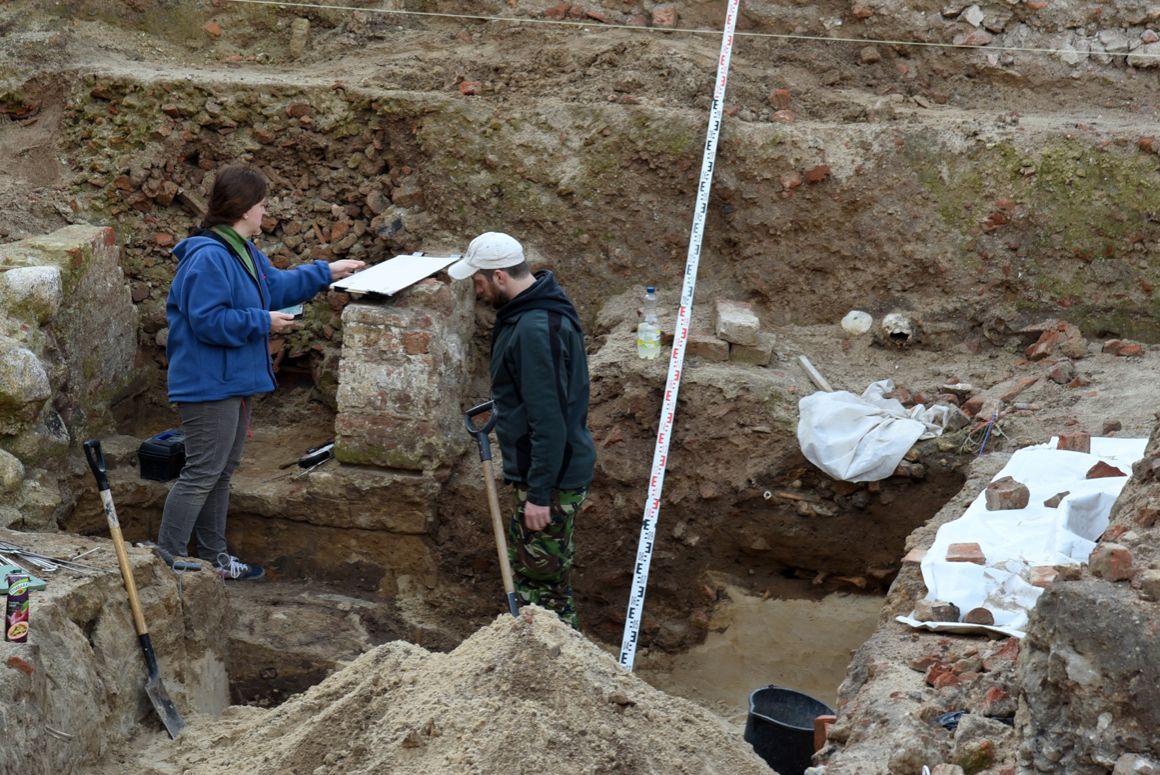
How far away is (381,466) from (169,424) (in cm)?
164

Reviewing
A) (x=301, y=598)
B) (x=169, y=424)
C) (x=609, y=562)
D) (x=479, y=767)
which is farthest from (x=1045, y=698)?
(x=169, y=424)

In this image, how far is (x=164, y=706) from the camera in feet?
14.9

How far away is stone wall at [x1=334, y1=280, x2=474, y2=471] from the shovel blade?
6.33 ft

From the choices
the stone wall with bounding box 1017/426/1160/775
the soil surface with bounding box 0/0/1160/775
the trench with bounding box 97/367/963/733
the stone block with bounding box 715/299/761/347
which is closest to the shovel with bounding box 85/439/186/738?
the soil surface with bounding box 0/0/1160/775

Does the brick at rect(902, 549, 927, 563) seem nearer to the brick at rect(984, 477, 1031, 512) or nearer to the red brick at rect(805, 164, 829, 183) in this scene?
the brick at rect(984, 477, 1031, 512)

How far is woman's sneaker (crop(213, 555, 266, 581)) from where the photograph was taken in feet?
19.5

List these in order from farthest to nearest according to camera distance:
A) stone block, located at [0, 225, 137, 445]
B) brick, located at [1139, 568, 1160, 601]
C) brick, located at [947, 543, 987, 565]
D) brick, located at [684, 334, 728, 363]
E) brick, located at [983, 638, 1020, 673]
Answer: brick, located at [684, 334, 728, 363] → stone block, located at [0, 225, 137, 445] → brick, located at [947, 543, 987, 565] → brick, located at [983, 638, 1020, 673] → brick, located at [1139, 568, 1160, 601]

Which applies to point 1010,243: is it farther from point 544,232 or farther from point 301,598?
point 301,598

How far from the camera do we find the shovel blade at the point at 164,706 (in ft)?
14.7

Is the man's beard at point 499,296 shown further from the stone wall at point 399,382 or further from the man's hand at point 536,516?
the stone wall at point 399,382

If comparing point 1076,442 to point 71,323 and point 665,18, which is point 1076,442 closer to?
point 665,18

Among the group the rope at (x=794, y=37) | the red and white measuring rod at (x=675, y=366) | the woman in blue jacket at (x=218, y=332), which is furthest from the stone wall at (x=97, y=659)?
the rope at (x=794, y=37)

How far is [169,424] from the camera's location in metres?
7.21

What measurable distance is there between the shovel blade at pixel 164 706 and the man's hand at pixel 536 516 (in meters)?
1.51
